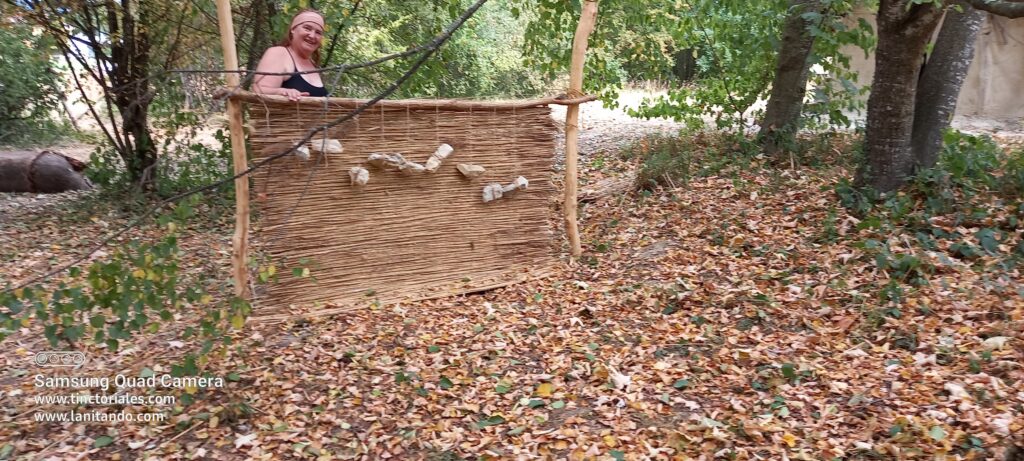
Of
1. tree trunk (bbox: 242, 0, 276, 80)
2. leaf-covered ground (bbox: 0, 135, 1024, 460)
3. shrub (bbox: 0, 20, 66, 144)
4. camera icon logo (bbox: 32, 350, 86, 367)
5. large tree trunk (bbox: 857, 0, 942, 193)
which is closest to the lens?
leaf-covered ground (bbox: 0, 135, 1024, 460)

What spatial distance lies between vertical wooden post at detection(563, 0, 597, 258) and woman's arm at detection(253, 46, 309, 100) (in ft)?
6.22

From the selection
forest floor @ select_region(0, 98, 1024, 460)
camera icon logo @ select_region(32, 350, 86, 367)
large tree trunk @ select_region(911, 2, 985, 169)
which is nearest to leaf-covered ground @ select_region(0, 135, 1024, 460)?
forest floor @ select_region(0, 98, 1024, 460)

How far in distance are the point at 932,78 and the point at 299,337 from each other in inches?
192

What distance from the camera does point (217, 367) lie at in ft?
11.7

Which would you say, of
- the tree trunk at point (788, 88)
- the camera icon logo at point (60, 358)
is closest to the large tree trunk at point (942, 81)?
the tree trunk at point (788, 88)

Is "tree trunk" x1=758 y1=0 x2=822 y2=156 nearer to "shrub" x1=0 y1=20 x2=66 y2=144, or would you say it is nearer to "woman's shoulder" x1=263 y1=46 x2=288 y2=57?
"woman's shoulder" x1=263 y1=46 x2=288 y2=57

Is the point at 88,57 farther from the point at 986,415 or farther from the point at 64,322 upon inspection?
the point at 986,415

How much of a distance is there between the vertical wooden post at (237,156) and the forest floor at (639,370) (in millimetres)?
345

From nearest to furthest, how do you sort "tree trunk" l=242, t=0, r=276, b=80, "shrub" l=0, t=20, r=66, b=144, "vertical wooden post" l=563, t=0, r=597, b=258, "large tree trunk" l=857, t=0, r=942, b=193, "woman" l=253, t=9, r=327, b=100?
"woman" l=253, t=9, r=327, b=100
"large tree trunk" l=857, t=0, r=942, b=193
"vertical wooden post" l=563, t=0, r=597, b=258
"tree trunk" l=242, t=0, r=276, b=80
"shrub" l=0, t=20, r=66, b=144

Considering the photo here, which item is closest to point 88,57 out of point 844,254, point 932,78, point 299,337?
point 299,337

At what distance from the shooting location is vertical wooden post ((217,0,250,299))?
3.87 m

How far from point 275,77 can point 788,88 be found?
5.06 metres

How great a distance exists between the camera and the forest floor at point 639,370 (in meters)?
3.02

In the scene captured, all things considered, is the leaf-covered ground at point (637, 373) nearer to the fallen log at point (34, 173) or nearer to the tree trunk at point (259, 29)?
the tree trunk at point (259, 29)
